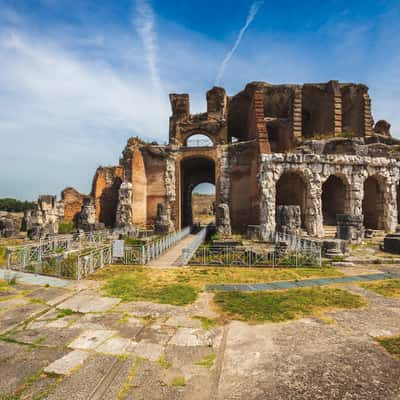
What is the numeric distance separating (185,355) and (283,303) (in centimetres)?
248

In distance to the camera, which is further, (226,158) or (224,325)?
(226,158)

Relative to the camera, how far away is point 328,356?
3.09m

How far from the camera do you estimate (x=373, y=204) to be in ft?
62.4

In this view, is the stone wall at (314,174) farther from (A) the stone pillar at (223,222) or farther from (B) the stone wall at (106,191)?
(B) the stone wall at (106,191)

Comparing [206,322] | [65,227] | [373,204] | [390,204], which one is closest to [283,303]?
[206,322]

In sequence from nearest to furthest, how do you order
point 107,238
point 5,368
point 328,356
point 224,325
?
point 5,368 → point 328,356 → point 224,325 → point 107,238

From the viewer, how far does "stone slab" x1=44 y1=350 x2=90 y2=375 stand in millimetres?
2727

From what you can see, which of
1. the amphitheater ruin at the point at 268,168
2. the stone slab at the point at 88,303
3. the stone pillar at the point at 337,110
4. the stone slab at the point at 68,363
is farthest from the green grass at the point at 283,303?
the stone pillar at the point at 337,110

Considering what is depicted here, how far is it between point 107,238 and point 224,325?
13.0 meters

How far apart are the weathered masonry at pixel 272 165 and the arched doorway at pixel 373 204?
7 centimetres

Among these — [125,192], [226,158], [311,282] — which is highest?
[226,158]

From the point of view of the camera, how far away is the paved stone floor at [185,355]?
2.47 metres

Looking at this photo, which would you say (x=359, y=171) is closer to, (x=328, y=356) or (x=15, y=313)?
(x=328, y=356)

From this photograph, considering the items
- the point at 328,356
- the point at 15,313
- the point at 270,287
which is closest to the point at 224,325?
the point at 328,356
